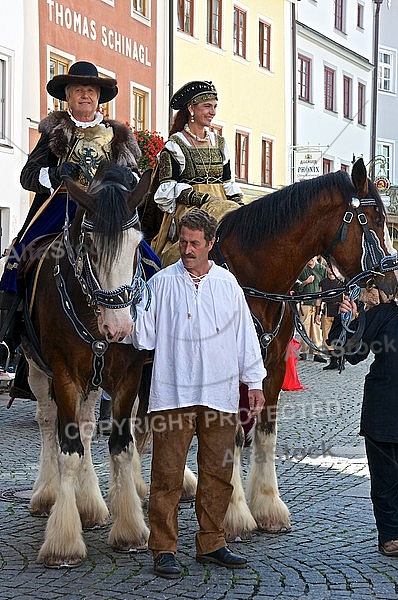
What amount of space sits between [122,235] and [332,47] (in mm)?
31627

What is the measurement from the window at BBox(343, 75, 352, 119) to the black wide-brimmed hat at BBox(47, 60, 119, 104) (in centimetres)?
3154

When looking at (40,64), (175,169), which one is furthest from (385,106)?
(175,169)

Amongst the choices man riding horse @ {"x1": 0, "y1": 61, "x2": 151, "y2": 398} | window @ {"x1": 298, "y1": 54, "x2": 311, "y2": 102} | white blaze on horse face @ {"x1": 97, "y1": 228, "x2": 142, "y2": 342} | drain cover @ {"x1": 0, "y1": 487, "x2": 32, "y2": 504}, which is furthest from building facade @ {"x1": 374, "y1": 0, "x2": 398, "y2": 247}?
white blaze on horse face @ {"x1": 97, "y1": 228, "x2": 142, "y2": 342}

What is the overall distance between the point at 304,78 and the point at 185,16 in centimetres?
848

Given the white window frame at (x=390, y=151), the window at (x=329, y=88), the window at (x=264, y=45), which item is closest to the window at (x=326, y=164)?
the window at (x=329, y=88)

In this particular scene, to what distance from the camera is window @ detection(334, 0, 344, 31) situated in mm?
36531

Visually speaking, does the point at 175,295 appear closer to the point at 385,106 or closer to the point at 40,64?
the point at 40,64

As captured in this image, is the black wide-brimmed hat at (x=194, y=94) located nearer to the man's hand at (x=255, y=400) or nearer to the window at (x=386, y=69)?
the man's hand at (x=255, y=400)

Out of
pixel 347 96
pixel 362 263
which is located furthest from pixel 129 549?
pixel 347 96

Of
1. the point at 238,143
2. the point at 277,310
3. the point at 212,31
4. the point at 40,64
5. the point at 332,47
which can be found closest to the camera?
the point at 277,310

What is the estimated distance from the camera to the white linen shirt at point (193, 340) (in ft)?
18.2

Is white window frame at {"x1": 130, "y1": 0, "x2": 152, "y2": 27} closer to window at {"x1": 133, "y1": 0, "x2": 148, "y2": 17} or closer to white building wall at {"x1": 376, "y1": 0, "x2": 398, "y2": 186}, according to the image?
window at {"x1": 133, "y1": 0, "x2": 148, "y2": 17}

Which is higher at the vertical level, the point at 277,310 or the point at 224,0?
the point at 224,0

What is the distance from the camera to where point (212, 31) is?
27.6 meters
